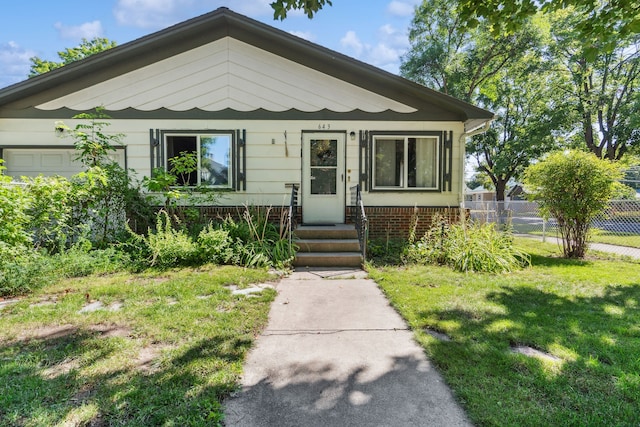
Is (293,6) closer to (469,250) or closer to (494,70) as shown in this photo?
(469,250)

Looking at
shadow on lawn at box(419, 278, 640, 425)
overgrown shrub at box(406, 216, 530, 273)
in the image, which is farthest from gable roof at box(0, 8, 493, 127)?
shadow on lawn at box(419, 278, 640, 425)

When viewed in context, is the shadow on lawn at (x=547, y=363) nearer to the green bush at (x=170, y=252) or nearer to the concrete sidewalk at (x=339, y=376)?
the concrete sidewalk at (x=339, y=376)

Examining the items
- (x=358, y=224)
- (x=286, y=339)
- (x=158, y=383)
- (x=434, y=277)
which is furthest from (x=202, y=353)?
(x=358, y=224)

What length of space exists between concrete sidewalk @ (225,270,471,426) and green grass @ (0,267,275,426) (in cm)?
23

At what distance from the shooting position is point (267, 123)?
8.47 metres

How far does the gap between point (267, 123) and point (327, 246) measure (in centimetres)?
347

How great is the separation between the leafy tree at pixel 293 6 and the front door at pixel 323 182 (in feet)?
14.0

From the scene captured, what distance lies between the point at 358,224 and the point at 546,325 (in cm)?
445

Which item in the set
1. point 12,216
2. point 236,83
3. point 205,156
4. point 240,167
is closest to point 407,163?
point 240,167

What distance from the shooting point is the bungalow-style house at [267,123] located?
27.0ft

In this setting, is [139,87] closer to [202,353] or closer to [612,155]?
[202,353]

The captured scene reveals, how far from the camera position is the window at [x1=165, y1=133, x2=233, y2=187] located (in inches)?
334

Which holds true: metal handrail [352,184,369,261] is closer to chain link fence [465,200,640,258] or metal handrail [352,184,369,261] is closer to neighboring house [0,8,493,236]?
neighboring house [0,8,493,236]

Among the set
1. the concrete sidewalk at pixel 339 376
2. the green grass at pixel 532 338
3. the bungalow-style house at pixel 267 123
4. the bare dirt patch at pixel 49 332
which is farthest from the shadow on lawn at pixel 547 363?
the bungalow-style house at pixel 267 123
